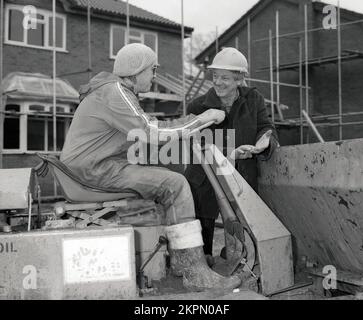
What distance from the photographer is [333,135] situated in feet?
58.4

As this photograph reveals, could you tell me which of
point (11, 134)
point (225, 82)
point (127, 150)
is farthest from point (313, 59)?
point (127, 150)

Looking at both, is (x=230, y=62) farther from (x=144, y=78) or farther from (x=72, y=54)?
(x=72, y=54)

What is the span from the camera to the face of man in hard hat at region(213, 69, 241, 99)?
371 centimetres

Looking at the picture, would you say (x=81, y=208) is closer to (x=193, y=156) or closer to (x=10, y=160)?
(x=193, y=156)

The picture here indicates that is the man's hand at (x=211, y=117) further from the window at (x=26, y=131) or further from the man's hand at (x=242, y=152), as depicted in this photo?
the window at (x=26, y=131)

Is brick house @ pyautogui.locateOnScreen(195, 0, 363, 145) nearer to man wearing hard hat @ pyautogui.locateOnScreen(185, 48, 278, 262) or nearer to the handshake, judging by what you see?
man wearing hard hat @ pyautogui.locateOnScreen(185, 48, 278, 262)

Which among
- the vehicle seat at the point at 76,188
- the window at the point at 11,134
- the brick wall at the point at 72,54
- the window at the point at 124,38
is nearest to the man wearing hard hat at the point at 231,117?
the vehicle seat at the point at 76,188

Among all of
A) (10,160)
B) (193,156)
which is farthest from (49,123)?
(193,156)

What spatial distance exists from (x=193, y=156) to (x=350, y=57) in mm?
15247

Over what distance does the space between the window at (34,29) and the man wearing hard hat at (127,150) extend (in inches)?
581

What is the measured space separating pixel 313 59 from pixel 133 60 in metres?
15.7

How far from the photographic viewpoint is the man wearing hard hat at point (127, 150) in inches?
105
